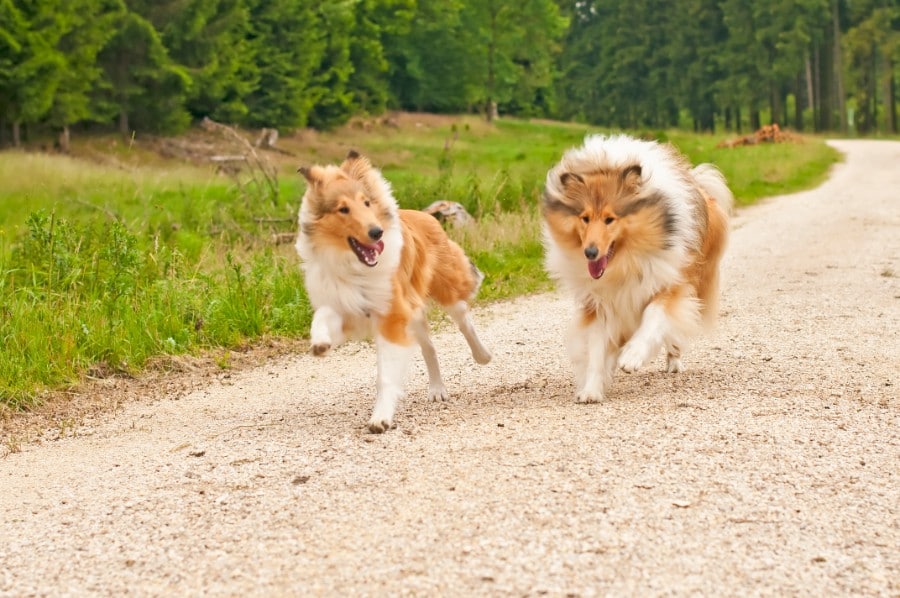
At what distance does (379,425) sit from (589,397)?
4.22 feet

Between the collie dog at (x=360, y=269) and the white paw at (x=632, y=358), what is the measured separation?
1247mm

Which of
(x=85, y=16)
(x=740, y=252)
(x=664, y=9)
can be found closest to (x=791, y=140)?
(x=85, y=16)

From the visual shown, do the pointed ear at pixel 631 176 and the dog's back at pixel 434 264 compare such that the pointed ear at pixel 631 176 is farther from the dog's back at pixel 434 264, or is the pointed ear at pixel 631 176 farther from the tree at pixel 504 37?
the tree at pixel 504 37

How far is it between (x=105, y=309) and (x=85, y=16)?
85.4ft

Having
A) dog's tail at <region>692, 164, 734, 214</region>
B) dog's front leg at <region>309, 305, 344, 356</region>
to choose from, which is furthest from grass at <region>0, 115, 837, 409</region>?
dog's tail at <region>692, 164, 734, 214</region>

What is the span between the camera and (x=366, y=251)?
246 inches

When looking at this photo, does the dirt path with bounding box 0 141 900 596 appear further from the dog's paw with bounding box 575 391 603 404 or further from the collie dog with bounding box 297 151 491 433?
the collie dog with bounding box 297 151 491 433

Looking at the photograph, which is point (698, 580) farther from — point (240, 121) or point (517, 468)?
point (240, 121)

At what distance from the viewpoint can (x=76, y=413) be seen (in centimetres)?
744

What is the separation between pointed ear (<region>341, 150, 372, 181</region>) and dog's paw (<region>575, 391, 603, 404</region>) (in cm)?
184

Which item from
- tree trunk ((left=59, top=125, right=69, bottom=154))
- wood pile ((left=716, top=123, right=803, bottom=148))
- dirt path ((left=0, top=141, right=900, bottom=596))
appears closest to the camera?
dirt path ((left=0, top=141, right=900, bottom=596))

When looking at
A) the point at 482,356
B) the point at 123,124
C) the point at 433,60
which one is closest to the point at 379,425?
the point at 482,356

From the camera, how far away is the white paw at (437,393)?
712 cm

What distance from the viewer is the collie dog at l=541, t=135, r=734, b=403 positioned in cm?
652
